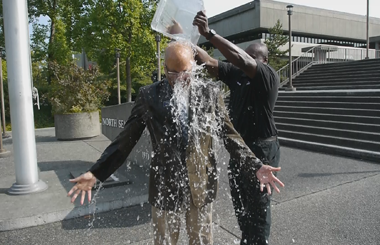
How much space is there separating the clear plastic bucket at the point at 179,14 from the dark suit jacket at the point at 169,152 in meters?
1.21

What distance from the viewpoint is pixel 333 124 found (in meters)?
9.66

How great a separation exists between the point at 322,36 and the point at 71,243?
46.4 metres

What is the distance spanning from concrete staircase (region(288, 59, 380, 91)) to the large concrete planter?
1191 cm

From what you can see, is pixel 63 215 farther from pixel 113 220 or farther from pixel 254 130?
pixel 254 130

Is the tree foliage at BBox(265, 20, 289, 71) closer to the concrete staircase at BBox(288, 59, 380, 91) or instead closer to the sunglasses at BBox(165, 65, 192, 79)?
the concrete staircase at BBox(288, 59, 380, 91)

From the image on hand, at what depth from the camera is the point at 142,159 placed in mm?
6043

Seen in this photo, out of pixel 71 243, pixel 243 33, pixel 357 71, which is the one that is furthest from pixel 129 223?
pixel 243 33

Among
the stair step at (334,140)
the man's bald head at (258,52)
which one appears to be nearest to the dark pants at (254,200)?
the man's bald head at (258,52)

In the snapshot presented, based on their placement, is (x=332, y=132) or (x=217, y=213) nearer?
(x=217, y=213)

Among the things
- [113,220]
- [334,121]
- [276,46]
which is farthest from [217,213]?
[276,46]

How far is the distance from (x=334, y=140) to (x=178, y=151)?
25.1 ft

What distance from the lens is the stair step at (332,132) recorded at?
833 cm

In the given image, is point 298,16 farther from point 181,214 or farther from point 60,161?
point 181,214

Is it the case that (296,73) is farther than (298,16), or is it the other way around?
(298,16)
